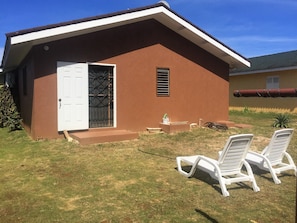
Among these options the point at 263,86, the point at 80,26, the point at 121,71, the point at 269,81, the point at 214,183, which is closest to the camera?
the point at 214,183

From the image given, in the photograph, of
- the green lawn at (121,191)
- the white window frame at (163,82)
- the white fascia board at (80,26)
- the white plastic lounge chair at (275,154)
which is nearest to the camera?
the green lawn at (121,191)

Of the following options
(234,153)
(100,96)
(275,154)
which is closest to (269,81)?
(100,96)

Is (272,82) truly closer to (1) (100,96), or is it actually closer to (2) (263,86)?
(2) (263,86)

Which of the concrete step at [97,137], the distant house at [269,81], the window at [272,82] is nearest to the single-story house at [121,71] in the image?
the concrete step at [97,137]

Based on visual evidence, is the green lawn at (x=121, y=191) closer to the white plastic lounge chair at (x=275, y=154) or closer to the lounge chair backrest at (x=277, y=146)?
the white plastic lounge chair at (x=275, y=154)

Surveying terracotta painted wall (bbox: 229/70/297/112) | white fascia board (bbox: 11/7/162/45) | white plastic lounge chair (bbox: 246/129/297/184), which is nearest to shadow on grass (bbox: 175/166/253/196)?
white plastic lounge chair (bbox: 246/129/297/184)

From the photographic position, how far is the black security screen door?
1026cm

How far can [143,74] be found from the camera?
11094mm

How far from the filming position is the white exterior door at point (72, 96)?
9.48 m

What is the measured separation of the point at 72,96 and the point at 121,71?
6.81ft

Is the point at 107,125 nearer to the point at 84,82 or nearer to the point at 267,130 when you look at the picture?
the point at 84,82

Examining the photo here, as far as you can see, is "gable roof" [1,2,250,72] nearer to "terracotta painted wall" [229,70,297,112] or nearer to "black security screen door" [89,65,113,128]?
"black security screen door" [89,65,113,128]

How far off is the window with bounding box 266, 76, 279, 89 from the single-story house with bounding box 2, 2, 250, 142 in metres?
8.17

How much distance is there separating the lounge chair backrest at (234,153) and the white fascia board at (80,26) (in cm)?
634
